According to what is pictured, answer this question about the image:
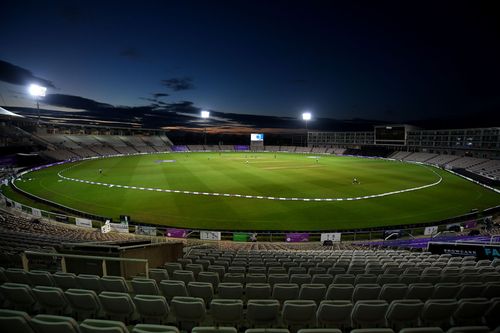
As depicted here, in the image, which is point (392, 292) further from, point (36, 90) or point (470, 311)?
point (36, 90)

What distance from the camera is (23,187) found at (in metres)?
39.6

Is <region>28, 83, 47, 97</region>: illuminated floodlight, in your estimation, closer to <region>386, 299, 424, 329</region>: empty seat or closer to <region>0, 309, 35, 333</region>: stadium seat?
<region>0, 309, 35, 333</region>: stadium seat

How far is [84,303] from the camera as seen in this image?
489 cm

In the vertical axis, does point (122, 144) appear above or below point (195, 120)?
below

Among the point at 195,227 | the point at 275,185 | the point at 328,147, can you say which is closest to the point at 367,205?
the point at 275,185

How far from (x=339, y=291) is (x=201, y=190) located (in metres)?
33.3

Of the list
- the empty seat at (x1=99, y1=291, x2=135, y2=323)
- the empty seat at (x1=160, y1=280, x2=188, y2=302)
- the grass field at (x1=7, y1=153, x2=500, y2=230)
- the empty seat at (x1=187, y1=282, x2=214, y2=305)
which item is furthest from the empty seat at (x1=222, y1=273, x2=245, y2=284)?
the grass field at (x1=7, y1=153, x2=500, y2=230)

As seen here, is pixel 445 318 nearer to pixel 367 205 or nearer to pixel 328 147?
pixel 367 205

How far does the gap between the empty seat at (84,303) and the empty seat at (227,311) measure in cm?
212

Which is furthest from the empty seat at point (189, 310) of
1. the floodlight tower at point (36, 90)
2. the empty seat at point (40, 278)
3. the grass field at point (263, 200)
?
the floodlight tower at point (36, 90)

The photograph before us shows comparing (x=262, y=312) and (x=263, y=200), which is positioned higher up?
(x=262, y=312)

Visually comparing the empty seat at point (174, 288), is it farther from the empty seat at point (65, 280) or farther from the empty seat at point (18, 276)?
the empty seat at point (18, 276)

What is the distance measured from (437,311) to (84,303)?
631 centimetres

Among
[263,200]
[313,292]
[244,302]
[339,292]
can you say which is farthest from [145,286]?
[263,200]
